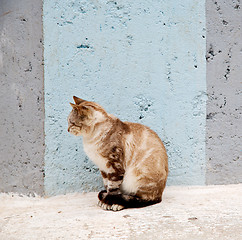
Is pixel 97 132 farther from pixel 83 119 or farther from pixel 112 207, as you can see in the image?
pixel 112 207

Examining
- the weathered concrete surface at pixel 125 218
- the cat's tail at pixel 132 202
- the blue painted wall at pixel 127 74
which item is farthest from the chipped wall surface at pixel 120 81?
the cat's tail at pixel 132 202

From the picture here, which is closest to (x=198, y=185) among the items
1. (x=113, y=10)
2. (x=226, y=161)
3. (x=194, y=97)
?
(x=226, y=161)

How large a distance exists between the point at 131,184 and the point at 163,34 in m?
1.29

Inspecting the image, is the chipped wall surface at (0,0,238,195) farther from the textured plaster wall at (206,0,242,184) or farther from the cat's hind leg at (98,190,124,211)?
the cat's hind leg at (98,190,124,211)

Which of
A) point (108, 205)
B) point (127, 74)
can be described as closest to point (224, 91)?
point (127, 74)

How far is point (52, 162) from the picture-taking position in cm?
236

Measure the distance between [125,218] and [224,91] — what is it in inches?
56.8

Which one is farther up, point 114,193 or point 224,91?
point 224,91

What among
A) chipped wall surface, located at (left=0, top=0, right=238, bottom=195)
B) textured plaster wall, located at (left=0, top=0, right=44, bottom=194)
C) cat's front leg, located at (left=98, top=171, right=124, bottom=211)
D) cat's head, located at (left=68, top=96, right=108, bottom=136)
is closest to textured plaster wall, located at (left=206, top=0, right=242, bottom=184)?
chipped wall surface, located at (left=0, top=0, right=238, bottom=195)

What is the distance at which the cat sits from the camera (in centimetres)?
196

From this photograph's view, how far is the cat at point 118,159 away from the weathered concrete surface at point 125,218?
8 cm

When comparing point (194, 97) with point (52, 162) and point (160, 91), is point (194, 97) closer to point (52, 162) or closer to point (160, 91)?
point (160, 91)

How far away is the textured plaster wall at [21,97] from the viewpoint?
238 cm

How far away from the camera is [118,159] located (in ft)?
6.47
